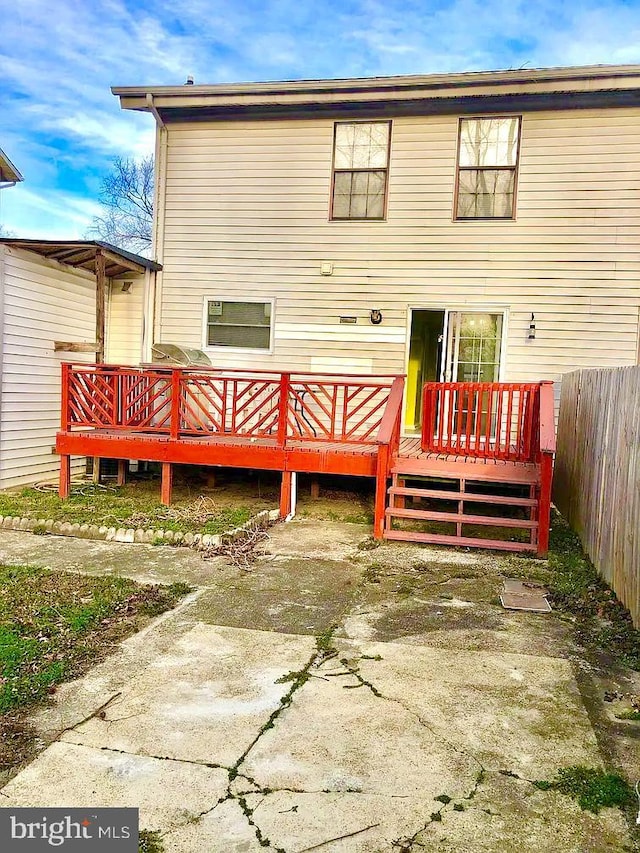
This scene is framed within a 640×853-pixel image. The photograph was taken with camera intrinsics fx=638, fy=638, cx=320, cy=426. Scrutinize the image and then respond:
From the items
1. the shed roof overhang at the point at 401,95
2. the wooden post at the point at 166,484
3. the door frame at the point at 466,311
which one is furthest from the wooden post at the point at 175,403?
the shed roof overhang at the point at 401,95

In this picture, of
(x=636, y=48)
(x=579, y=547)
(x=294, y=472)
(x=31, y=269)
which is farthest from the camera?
(x=636, y=48)

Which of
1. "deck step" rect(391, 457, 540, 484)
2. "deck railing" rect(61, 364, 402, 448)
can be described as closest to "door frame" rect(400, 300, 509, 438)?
"deck railing" rect(61, 364, 402, 448)

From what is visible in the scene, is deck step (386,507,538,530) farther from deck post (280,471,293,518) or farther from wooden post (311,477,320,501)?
wooden post (311,477,320,501)

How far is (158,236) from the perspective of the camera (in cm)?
914

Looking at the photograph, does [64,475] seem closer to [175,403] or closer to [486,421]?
[175,403]

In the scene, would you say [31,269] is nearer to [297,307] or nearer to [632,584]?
[297,307]

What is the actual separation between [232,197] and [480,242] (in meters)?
3.45

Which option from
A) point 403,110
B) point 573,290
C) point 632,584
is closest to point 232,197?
point 403,110

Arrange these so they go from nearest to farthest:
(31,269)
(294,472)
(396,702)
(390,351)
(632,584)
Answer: (396,702) < (632,584) < (294,472) < (31,269) < (390,351)

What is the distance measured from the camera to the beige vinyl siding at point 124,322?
926cm

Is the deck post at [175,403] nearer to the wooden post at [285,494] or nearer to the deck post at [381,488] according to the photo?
the wooden post at [285,494]

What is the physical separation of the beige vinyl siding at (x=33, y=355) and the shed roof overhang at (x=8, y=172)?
289 centimetres

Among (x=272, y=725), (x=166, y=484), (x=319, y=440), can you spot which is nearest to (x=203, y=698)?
(x=272, y=725)

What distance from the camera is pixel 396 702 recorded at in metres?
2.96
